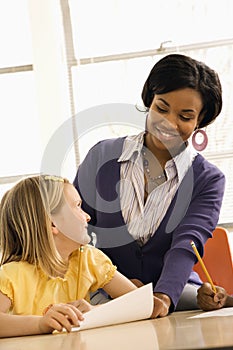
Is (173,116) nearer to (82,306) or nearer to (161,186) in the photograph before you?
(161,186)

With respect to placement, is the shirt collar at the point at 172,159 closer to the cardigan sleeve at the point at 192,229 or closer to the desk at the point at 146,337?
the cardigan sleeve at the point at 192,229

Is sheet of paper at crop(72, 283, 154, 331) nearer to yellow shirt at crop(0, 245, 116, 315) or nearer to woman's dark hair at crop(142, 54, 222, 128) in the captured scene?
yellow shirt at crop(0, 245, 116, 315)

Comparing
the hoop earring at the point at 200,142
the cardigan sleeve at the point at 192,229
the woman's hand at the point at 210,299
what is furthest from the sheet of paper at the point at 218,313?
the hoop earring at the point at 200,142

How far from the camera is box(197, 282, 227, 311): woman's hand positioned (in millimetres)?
1655

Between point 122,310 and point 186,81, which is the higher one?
point 186,81

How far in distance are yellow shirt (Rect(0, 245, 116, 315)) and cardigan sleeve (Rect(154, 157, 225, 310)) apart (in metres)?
0.15

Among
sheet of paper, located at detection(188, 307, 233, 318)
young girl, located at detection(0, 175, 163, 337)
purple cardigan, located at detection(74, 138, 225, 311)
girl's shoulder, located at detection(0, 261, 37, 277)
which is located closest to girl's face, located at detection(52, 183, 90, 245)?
young girl, located at detection(0, 175, 163, 337)

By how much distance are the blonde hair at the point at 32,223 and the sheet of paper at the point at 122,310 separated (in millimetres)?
270

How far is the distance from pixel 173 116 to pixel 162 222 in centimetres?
29

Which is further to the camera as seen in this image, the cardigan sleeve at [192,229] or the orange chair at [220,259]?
A: the orange chair at [220,259]

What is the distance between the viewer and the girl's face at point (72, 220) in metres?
1.72

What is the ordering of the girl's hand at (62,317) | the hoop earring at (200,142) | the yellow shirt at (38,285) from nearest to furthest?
the girl's hand at (62,317), the yellow shirt at (38,285), the hoop earring at (200,142)

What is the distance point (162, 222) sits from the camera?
1967mm

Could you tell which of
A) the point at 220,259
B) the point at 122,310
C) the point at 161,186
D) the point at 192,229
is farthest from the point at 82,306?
the point at 220,259
